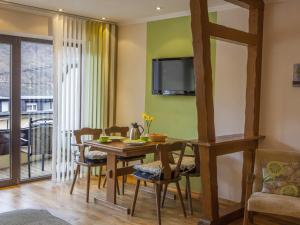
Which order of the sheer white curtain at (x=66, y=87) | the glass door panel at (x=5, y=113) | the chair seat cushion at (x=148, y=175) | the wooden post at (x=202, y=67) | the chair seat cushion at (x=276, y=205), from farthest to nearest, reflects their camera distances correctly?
the sheer white curtain at (x=66, y=87), the glass door panel at (x=5, y=113), the chair seat cushion at (x=148, y=175), the wooden post at (x=202, y=67), the chair seat cushion at (x=276, y=205)

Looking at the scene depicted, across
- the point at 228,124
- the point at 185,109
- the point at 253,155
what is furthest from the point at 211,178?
the point at 185,109

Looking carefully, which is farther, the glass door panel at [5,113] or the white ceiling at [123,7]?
the glass door panel at [5,113]

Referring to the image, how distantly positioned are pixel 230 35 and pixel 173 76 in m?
1.43

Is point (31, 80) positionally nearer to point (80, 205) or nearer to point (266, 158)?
point (80, 205)

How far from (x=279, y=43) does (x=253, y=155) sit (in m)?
1.29

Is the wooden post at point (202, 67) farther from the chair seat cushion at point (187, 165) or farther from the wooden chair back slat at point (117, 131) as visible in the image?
the wooden chair back slat at point (117, 131)

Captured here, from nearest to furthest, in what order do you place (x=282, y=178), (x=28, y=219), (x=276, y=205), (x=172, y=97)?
(x=28, y=219) < (x=276, y=205) < (x=282, y=178) < (x=172, y=97)

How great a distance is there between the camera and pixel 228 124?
4508 mm

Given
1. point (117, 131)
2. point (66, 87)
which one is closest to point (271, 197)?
point (117, 131)

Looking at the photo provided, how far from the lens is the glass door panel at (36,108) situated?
5.13 meters

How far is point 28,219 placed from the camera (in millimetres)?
2033

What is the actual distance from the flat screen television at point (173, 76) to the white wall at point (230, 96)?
373mm

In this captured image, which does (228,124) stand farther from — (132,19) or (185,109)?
(132,19)

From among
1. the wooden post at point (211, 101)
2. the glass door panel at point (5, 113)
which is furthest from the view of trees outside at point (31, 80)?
the wooden post at point (211, 101)
